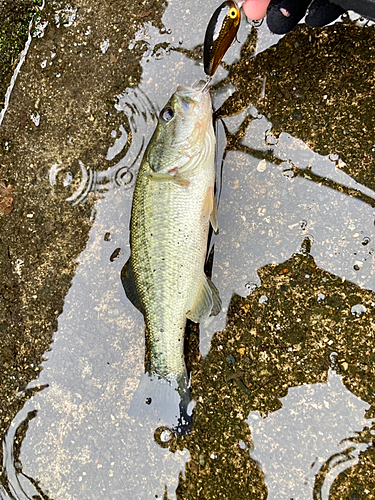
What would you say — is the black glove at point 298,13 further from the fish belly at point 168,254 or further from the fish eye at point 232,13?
the fish belly at point 168,254

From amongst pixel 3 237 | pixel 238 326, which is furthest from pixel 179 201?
pixel 3 237

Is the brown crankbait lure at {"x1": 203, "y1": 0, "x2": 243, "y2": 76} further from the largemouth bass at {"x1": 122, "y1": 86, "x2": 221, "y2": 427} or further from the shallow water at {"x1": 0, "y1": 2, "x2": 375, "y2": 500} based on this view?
the shallow water at {"x1": 0, "y1": 2, "x2": 375, "y2": 500}

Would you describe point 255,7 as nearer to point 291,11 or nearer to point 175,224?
point 291,11

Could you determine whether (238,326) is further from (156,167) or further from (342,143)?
(342,143)

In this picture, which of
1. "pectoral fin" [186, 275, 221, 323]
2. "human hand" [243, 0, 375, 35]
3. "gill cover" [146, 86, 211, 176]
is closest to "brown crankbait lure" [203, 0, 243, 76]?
"human hand" [243, 0, 375, 35]

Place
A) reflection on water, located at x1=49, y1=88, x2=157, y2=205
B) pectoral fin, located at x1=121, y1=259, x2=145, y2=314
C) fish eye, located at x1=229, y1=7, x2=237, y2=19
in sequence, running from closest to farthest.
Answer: fish eye, located at x1=229, y1=7, x2=237, y2=19 < pectoral fin, located at x1=121, y1=259, x2=145, y2=314 < reflection on water, located at x1=49, y1=88, x2=157, y2=205

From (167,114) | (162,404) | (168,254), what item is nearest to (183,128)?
(167,114)
